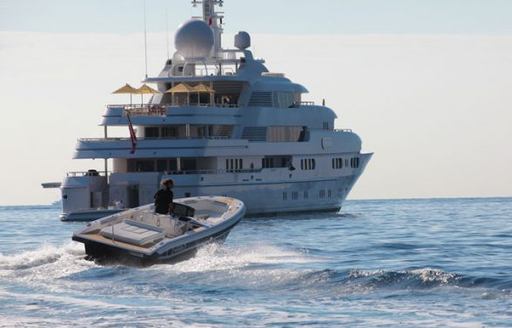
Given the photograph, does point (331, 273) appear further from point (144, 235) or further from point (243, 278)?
point (144, 235)

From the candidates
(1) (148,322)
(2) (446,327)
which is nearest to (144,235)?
(1) (148,322)

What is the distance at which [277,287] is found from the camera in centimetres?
3130

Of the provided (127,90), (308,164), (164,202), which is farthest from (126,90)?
(164,202)

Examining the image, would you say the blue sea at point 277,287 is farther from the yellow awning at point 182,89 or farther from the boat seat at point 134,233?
the yellow awning at point 182,89

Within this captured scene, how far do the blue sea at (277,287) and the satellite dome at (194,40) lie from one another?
1336 inches

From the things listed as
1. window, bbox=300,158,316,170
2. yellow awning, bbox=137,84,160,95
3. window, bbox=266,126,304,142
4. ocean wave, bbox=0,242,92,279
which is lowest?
ocean wave, bbox=0,242,92,279

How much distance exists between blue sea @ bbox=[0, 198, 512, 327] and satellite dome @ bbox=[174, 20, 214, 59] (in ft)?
111

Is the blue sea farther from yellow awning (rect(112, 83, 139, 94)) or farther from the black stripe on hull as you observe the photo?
yellow awning (rect(112, 83, 139, 94))

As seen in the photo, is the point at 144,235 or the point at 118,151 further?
the point at 118,151

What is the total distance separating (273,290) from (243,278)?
7.32ft

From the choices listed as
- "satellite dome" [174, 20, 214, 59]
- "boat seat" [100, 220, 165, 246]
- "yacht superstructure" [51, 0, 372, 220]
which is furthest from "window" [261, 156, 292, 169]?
"boat seat" [100, 220, 165, 246]

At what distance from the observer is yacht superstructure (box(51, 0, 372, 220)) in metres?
68.6

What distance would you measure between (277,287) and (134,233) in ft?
21.3

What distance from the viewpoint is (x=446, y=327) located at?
964 inches
